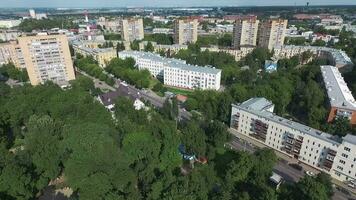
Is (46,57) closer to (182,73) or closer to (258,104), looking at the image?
(182,73)

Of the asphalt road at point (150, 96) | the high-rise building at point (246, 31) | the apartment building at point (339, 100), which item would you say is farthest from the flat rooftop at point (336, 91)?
the high-rise building at point (246, 31)

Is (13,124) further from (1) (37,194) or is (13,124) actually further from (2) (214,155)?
(2) (214,155)

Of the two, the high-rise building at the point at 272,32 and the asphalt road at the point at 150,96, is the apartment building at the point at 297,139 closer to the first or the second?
the asphalt road at the point at 150,96

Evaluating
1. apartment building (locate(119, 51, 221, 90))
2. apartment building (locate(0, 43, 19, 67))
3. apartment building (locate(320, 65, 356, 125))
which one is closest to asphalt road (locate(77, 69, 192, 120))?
apartment building (locate(119, 51, 221, 90))

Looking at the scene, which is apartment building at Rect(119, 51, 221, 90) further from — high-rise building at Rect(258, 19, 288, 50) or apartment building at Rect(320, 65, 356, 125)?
high-rise building at Rect(258, 19, 288, 50)

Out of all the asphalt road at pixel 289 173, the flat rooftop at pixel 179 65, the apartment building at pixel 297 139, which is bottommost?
the asphalt road at pixel 289 173

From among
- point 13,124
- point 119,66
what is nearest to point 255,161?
point 13,124
